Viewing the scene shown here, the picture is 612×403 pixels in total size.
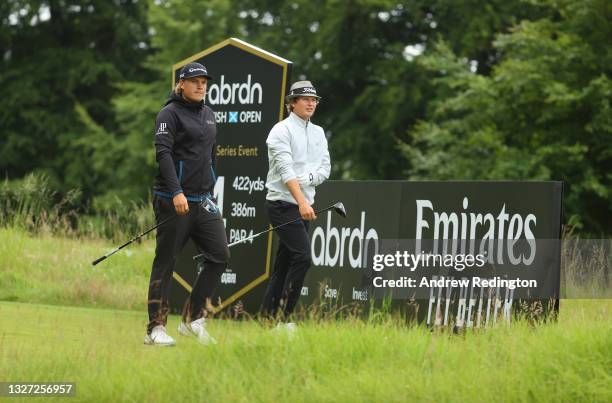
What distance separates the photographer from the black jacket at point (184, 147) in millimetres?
8461

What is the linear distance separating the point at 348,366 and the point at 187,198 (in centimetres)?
220

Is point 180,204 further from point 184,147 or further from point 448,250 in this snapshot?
point 448,250

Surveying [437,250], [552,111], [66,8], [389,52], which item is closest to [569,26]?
[552,111]

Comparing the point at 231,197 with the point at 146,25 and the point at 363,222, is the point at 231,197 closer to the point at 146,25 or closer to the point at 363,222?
the point at 363,222

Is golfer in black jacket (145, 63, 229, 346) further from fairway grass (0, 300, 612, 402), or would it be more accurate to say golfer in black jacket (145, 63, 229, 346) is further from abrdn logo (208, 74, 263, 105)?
abrdn logo (208, 74, 263, 105)

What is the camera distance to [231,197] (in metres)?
11.3

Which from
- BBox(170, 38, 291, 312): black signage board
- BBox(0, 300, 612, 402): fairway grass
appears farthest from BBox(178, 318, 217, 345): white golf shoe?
BBox(170, 38, 291, 312): black signage board

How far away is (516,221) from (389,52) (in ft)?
80.3

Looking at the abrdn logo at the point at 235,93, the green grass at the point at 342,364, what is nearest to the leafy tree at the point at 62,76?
the abrdn logo at the point at 235,93

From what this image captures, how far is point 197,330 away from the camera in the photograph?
8422 millimetres

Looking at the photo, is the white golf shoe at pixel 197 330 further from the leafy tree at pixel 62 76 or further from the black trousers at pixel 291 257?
the leafy tree at pixel 62 76

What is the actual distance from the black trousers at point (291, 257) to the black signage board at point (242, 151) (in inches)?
67.1

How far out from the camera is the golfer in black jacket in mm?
8531

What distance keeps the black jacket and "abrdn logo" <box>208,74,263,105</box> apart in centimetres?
239
